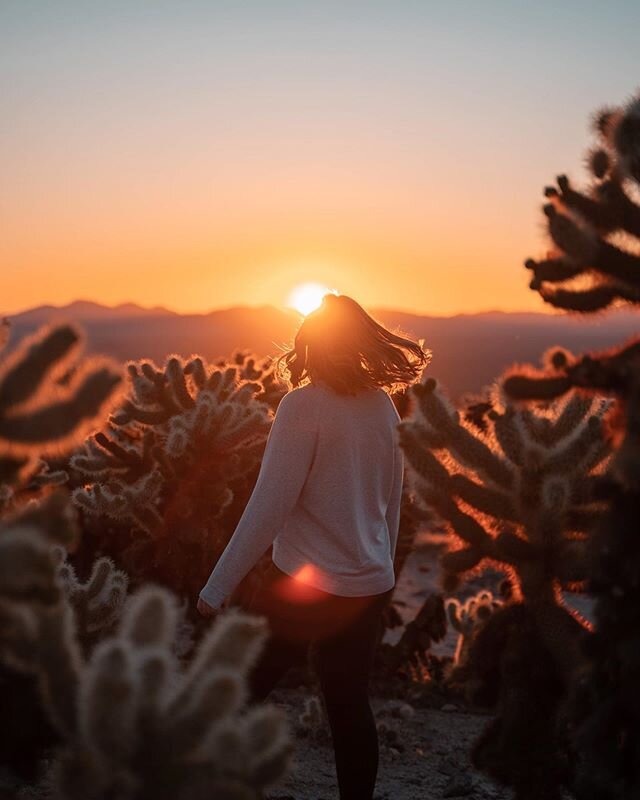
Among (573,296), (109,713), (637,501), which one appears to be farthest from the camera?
(573,296)

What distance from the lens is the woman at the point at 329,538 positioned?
3762 millimetres

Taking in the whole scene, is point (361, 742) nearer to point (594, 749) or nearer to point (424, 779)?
point (594, 749)

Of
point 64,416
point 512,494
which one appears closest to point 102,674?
point 64,416

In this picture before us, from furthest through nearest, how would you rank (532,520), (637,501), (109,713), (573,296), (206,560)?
(206,560), (532,520), (573,296), (637,501), (109,713)

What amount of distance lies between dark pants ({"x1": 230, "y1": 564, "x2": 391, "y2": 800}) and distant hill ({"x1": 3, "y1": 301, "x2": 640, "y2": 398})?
42716 mm

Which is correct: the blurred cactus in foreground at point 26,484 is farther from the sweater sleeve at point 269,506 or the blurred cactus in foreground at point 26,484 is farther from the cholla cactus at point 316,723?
the cholla cactus at point 316,723

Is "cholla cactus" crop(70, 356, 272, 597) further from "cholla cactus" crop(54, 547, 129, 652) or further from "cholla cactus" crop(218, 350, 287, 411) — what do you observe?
"cholla cactus" crop(54, 547, 129, 652)

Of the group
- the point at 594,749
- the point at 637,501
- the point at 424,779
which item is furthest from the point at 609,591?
the point at 424,779

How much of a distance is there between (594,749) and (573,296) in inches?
55.0

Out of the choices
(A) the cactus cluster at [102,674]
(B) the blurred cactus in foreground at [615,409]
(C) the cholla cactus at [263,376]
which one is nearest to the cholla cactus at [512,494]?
(B) the blurred cactus in foreground at [615,409]

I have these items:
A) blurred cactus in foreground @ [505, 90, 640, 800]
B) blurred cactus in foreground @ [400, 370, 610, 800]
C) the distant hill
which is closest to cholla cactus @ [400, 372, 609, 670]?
blurred cactus in foreground @ [400, 370, 610, 800]

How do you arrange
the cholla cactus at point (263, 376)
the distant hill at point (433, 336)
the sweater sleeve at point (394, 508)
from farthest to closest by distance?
the distant hill at point (433, 336) < the cholla cactus at point (263, 376) < the sweater sleeve at point (394, 508)

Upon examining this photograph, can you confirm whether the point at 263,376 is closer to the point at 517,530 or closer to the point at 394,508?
the point at 394,508

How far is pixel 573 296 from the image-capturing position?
3168 mm
